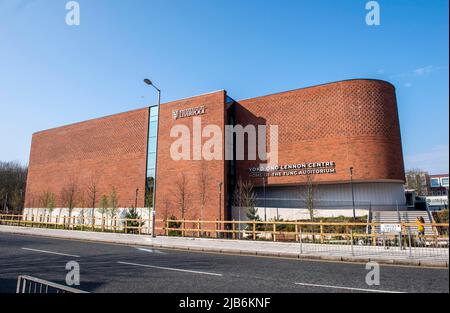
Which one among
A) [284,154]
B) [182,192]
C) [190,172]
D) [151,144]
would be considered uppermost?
[151,144]

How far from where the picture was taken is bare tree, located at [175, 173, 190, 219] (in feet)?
124

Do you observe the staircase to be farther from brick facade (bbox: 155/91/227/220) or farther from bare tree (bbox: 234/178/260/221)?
brick facade (bbox: 155/91/227/220)

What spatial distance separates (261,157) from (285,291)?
31.9 meters

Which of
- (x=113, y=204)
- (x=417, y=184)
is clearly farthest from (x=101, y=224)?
(x=417, y=184)

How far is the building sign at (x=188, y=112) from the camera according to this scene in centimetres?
3916

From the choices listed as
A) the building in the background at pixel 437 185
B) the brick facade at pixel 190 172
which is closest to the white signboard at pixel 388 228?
the brick facade at pixel 190 172

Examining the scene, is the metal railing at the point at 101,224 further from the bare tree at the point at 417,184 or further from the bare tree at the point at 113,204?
the bare tree at the point at 417,184

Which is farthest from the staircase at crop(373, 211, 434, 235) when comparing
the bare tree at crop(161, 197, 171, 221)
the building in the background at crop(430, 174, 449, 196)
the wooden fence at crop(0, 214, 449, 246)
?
the building in the background at crop(430, 174, 449, 196)

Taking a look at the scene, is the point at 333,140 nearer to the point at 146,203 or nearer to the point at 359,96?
the point at 359,96

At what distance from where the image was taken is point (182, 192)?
37.6 metres

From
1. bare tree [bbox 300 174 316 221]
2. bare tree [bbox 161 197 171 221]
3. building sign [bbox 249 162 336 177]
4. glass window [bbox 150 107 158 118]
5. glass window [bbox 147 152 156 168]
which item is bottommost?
bare tree [bbox 161 197 171 221]

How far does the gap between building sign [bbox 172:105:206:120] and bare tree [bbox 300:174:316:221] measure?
15959 mm

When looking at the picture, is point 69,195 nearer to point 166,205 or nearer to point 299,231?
point 166,205

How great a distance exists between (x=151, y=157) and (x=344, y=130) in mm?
26497
